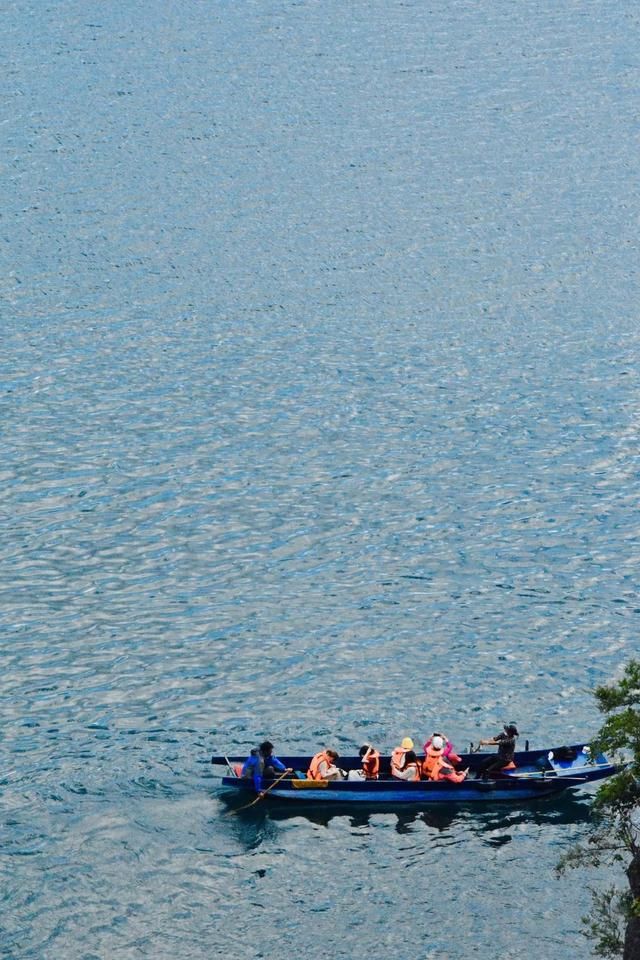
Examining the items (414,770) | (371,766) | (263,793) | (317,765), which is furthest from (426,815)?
(263,793)

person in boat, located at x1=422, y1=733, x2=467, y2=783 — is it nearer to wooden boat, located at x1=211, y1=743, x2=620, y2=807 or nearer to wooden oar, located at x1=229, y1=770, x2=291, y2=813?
wooden boat, located at x1=211, y1=743, x2=620, y2=807

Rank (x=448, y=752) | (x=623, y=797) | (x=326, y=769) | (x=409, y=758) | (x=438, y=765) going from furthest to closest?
(x=448, y=752) → (x=409, y=758) → (x=438, y=765) → (x=326, y=769) → (x=623, y=797)

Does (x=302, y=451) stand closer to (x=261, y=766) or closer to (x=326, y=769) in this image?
(x=326, y=769)

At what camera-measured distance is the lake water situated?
46.0 metres

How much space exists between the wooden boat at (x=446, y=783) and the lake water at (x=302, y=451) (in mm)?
774

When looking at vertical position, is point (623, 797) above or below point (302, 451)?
below

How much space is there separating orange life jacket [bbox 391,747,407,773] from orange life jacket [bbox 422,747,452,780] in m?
0.79

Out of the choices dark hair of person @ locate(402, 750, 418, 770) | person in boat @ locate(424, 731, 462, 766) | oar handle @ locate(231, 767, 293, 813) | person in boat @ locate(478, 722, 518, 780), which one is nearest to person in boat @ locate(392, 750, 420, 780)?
dark hair of person @ locate(402, 750, 418, 770)

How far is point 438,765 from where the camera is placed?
49062 mm

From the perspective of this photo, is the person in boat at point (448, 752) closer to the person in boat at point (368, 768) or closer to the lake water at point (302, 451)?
the person in boat at point (368, 768)

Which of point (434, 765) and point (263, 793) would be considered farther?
Result: point (434, 765)

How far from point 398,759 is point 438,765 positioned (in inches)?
52.4

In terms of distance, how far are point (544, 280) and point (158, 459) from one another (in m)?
31.4

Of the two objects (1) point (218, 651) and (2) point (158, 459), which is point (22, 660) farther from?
(2) point (158, 459)
